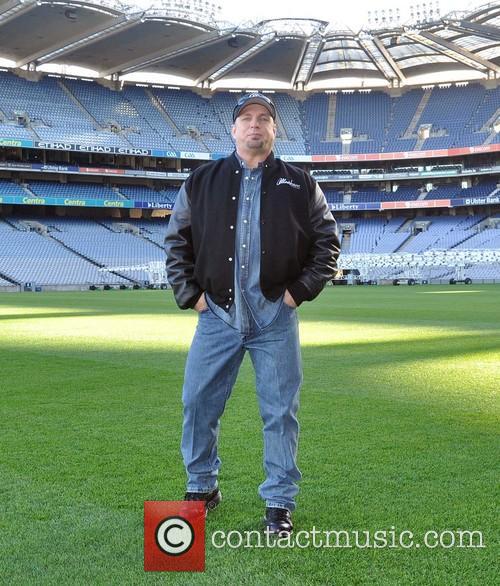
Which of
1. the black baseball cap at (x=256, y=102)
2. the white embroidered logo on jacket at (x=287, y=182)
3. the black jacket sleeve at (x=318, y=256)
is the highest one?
the black baseball cap at (x=256, y=102)

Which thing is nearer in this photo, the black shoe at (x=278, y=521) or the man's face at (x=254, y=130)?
the black shoe at (x=278, y=521)

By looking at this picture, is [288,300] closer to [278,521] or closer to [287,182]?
[287,182]

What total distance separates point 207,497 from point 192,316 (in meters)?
18.1

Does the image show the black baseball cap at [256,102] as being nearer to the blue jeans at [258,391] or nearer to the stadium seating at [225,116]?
the blue jeans at [258,391]

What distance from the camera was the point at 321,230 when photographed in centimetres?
437

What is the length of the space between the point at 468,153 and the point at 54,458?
68416 mm

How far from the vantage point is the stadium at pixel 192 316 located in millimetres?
4137

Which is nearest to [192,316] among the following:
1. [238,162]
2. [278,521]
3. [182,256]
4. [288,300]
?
[182,256]

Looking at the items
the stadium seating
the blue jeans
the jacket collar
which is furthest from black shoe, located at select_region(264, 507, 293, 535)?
the stadium seating

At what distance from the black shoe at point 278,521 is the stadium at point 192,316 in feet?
0.60

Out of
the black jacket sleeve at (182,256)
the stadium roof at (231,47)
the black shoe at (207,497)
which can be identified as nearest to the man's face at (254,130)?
the black jacket sleeve at (182,256)

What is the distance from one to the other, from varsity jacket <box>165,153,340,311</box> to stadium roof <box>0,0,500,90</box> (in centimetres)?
5115

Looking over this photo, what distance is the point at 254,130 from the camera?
432cm

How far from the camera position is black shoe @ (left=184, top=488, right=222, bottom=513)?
4270mm
